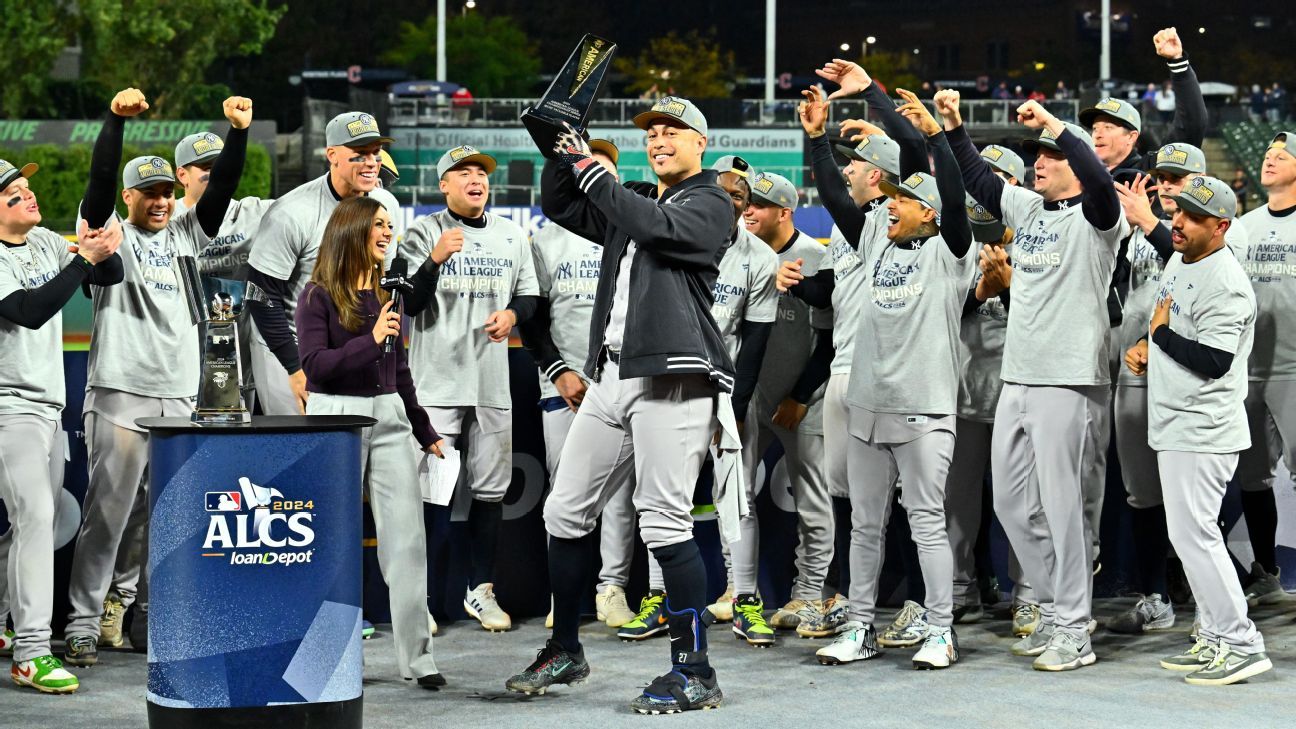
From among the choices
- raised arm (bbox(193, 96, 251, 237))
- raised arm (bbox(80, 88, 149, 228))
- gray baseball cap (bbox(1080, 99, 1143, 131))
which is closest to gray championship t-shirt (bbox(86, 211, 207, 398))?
raised arm (bbox(80, 88, 149, 228))

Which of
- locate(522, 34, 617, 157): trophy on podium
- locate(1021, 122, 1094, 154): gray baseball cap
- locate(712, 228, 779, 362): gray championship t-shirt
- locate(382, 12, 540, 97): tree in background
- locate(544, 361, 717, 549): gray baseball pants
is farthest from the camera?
locate(382, 12, 540, 97): tree in background

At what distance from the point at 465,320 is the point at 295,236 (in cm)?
94

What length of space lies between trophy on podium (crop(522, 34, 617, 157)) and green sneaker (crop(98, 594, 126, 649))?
124 inches

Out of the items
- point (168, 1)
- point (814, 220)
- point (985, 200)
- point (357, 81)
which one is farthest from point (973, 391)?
point (357, 81)

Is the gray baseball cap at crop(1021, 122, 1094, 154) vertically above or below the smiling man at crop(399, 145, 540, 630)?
above

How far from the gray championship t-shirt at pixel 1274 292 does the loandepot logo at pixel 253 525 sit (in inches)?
191

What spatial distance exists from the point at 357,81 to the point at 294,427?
182 feet

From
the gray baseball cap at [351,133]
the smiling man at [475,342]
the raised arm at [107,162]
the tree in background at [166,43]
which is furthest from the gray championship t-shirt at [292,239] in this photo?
the tree in background at [166,43]

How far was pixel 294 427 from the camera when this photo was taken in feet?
17.5

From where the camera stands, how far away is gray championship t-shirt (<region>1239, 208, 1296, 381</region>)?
25.2 feet

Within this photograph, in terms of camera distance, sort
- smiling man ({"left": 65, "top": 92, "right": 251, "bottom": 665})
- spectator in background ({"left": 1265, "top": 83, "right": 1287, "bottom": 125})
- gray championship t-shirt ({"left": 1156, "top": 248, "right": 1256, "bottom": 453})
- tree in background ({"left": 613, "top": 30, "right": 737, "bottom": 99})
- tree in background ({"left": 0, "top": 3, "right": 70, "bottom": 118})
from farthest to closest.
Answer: tree in background ({"left": 613, "top": 30, "right": 737, "bottom": 99}), tree in background ({"left": 0, "top": 3, "right": 70, "bottom": 118}), spectator in background ({"left": 1265, "top": 83, "right": 1287, "bottom": 125}), smiling man ({"left": 65, "top": 92, "right": 251, "bottom": 665}), gray championship t-shirt ({"left": 1156, "top": 248, "right": 1256, "bottom": 453})

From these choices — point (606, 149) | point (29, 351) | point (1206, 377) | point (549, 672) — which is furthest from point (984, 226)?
point (29, 351)

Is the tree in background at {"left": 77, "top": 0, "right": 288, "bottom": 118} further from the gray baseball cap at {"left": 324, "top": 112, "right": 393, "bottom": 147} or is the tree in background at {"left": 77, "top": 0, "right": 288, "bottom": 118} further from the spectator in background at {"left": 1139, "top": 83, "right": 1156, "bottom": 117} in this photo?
the gray baseball cap at {"left": 324, "top": 112, "right": 393, "bottom": 147}

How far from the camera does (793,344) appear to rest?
8141 mm
